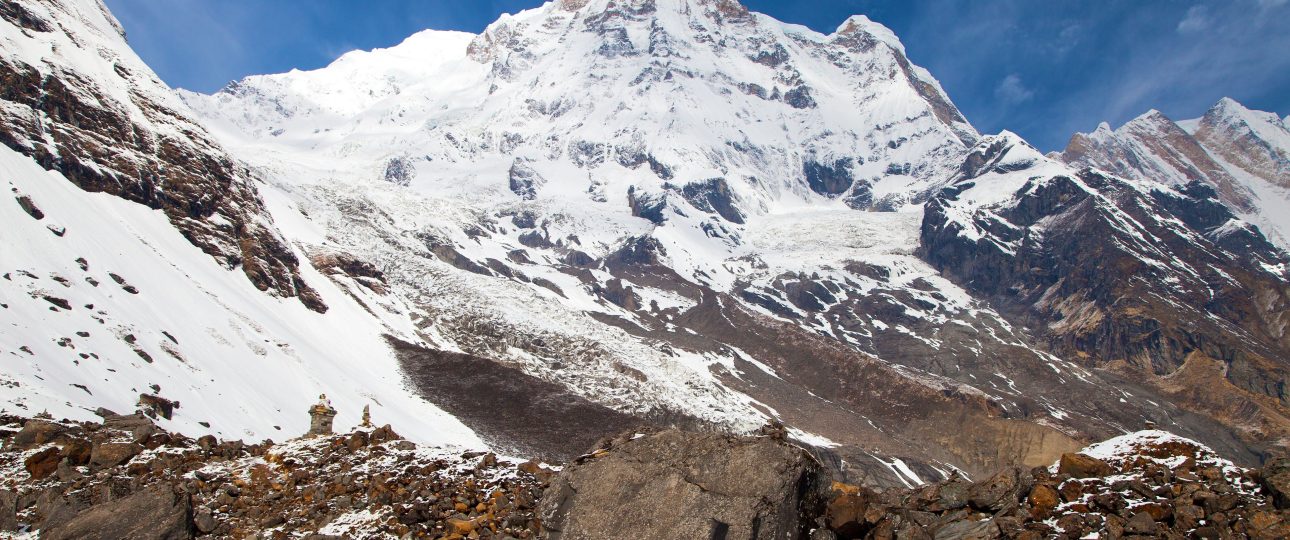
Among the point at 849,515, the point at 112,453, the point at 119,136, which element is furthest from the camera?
the point at 119,136

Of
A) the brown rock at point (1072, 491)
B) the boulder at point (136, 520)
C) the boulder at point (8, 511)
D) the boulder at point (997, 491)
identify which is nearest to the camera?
the brown rock at point (1072, 491)

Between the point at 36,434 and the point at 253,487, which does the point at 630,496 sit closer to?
the point at 253,487

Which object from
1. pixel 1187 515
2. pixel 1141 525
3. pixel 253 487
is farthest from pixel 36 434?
pixel 1187 515

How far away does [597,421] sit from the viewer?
7500cm

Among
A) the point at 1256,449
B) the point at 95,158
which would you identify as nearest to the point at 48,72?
the point at 95,158

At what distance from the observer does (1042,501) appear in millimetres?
9539

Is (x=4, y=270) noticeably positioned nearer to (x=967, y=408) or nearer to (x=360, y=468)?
(x=360, y=468)

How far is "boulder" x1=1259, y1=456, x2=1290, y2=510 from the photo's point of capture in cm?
837

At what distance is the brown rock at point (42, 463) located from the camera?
1518 cm

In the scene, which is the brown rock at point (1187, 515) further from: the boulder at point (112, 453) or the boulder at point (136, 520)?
the boulder at point (112, 453)

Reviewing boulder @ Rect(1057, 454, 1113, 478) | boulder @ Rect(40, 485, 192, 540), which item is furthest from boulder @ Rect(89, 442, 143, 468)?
boulder @ Rect(1057, 454, 1113, 478)

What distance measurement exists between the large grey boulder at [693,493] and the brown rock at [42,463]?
40.2 feet

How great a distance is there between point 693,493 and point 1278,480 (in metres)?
7.20

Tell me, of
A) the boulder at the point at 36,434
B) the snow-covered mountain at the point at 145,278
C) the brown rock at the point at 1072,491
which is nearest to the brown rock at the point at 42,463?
the boulder at the point at 36,434
